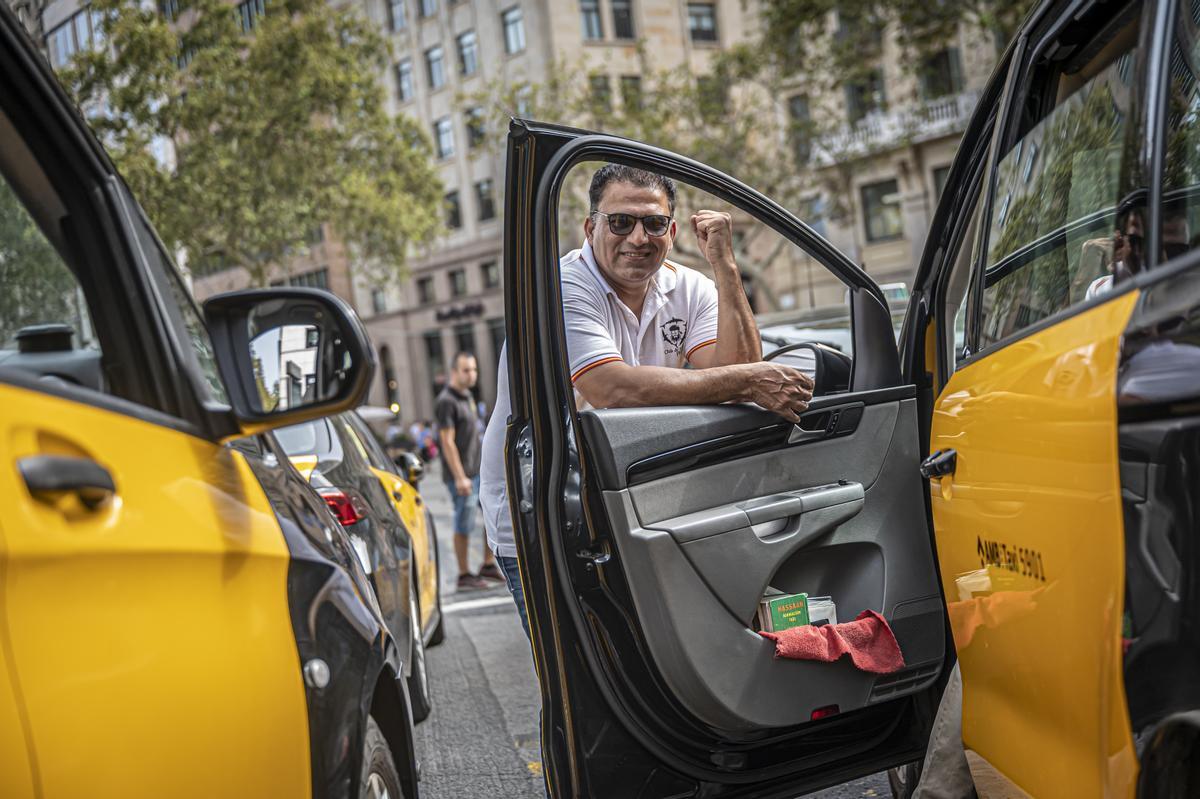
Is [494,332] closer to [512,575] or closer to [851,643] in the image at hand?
[512,575]

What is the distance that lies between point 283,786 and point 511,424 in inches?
47.7

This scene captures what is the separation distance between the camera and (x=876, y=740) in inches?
115

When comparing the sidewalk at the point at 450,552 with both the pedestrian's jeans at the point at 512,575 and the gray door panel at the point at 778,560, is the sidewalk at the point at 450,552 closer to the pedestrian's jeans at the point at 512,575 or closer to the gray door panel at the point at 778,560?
the pedestrian's jeans at the point at 512,575

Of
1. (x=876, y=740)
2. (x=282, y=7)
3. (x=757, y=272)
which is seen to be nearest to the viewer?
(x=876, y=740)

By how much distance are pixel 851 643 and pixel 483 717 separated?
3091 mm

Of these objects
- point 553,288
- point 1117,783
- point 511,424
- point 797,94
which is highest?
point 797,94

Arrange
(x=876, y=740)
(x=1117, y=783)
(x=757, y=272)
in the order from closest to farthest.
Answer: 1. (x=1117, y=783)
2. (x=876, y=740)
3. (x=757, y=272)

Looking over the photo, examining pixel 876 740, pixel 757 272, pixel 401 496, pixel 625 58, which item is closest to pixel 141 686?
pixel 876 740

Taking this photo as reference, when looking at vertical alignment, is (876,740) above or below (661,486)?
below

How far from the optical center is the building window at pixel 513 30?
41.2 metres

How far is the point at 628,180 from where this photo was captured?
122 inches

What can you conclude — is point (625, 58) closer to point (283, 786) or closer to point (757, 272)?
point (757, 272)

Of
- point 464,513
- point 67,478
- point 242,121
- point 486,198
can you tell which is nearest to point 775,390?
point 67,478

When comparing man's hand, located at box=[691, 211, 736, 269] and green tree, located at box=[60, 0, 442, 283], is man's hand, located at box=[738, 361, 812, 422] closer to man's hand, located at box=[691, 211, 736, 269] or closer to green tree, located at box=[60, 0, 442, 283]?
man's hand, located at box=[691, 211, 736, 269]
